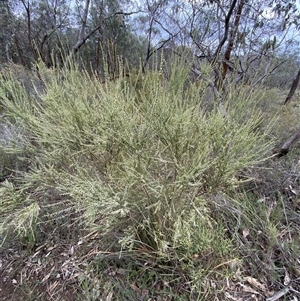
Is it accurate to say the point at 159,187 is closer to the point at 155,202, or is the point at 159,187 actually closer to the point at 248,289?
the point at 155,202

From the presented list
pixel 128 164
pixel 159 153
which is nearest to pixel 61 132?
pixel 128 164

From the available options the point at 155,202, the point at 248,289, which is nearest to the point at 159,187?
the point at 155,202

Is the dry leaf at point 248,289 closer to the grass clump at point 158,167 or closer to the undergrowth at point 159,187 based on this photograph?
the undergrowth at point 159,187

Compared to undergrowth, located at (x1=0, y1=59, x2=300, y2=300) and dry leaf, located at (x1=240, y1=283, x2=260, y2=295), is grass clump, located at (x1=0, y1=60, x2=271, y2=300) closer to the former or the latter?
undergrowth, located at (x1=0, y1=59, x2=300, y2=300)

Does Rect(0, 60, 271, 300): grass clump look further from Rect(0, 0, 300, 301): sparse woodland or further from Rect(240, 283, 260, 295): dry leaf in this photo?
Rect(240, 283, 260, 295): dry leaf

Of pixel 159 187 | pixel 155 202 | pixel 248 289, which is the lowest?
pixel 248 289

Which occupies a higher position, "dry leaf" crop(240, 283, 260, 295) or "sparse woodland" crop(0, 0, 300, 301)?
"sparse woodland" crop(0, 0, 300, 301)

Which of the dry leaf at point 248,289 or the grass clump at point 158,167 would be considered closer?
the grass clump at point 158,167

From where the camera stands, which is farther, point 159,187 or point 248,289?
point 248,289

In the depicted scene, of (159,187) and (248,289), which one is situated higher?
(159,187)

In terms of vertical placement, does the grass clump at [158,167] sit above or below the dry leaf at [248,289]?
above

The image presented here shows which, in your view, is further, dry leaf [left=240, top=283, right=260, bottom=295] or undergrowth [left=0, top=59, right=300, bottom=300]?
dry leaf [left=240, top=283, right=260, bottom=295]

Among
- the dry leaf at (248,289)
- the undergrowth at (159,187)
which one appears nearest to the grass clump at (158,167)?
the undergrowth at (159,187)

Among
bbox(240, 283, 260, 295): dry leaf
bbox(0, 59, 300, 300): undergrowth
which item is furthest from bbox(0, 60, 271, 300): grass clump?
bbox(240, 283, 260, 295): dry leaf
